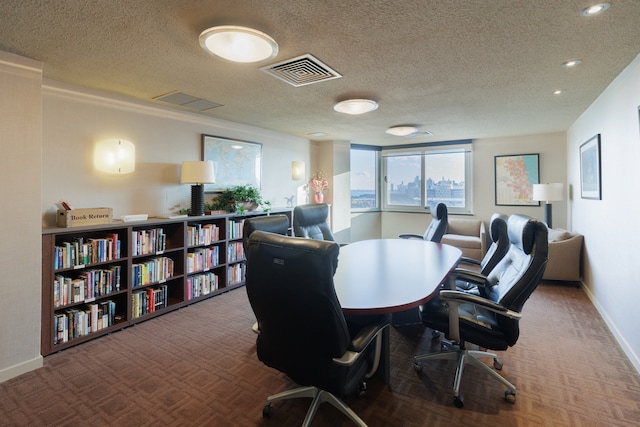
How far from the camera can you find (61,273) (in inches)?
112

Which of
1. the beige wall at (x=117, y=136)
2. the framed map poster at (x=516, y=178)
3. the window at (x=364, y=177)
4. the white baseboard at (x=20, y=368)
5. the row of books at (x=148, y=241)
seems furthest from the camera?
the window at (x=364, y=177)

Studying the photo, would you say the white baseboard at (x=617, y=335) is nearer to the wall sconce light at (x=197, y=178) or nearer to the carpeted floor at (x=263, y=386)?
the carpeted floor at (x=263, y=386)

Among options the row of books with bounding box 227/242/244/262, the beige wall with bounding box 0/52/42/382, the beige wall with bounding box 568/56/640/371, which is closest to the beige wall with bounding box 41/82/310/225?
the beige wall with bounding box 0/52/42/382

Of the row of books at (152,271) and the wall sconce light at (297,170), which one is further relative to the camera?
the wall sconce light at (297,170)

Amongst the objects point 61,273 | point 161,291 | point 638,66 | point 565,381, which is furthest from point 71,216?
point 638,66

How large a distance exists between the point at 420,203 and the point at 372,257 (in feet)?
14.5

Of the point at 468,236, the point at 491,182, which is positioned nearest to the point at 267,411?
the point at 468,236

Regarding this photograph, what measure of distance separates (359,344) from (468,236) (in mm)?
5274

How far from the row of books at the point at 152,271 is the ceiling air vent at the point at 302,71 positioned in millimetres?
2334

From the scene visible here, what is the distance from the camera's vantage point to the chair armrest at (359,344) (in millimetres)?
1412

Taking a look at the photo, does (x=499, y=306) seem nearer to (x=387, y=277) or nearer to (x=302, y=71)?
(x=387, y=277)

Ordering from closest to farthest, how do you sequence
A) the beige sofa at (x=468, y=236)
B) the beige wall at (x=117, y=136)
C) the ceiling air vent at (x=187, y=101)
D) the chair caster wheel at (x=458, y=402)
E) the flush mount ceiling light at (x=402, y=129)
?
the chair caster wheel at (x=458, y=402), the beige wall at (x=117, y=136), the ceiling air vent at (x=187, y=101), the flush mount ceiling light at (x=402, y=129), the beige sofa at (x=468, y=236)

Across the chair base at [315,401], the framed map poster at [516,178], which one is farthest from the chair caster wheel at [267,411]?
the framed map poster at [516,178]

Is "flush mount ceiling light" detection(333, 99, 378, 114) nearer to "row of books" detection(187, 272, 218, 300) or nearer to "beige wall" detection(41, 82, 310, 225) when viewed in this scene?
"beige wall" detection(41, 82, 310, 225)
